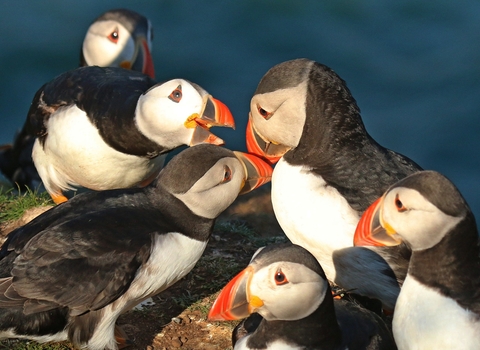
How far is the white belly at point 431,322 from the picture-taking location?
445 cm

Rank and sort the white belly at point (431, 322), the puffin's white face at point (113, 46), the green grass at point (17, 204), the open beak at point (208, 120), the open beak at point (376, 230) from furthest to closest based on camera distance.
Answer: the puffin's white face at point (113, 46) < the green grass at point (17, 204) < the open beak at point (208, 120) < the open beak at point (376, 230) < the white belly at point (431, 322)

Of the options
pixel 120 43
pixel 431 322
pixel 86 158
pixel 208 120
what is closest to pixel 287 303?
pixel 431 322

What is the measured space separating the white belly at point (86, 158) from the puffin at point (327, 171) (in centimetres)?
150

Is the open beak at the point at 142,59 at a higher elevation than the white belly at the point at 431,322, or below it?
→ below

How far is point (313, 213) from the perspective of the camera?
5531mm

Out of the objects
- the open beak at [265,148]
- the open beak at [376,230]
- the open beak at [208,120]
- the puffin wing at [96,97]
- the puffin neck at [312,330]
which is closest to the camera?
the puffin neck at [312,330]

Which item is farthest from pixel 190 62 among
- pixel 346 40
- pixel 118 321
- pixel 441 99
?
pixel 118 321

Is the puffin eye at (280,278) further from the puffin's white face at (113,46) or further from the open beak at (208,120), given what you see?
the puffin's white face at (113,46)

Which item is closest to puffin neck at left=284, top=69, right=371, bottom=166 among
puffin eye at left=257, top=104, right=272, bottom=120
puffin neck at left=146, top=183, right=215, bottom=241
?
puffin eye at left=257, top=104, right=272, bottom=120

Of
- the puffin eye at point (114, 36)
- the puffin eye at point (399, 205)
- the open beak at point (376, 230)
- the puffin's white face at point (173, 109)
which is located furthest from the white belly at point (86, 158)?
the puffin eye at point (399, 205)

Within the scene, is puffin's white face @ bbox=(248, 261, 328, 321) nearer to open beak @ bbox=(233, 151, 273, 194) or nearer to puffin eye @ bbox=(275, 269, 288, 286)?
puffin eye @ bbox=(275, 269, 288, 286)

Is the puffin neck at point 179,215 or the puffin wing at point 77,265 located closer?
the puffin wing at point 77,265

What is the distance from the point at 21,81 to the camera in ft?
48.8

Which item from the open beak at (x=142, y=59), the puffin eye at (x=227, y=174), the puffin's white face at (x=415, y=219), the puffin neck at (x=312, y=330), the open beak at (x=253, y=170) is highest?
the puffin's white face at (x=415, y=219)
